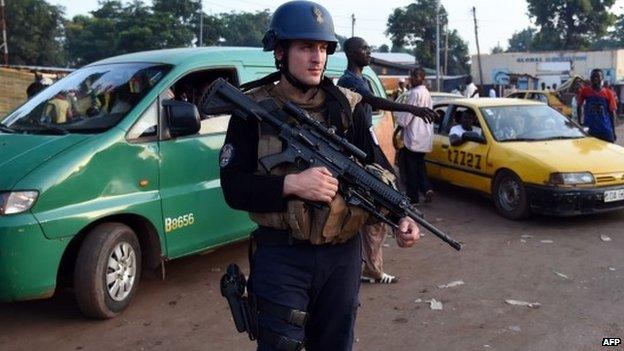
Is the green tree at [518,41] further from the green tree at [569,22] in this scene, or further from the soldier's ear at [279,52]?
the soldier's ear at [279,52]

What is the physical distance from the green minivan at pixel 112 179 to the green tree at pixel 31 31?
5502cm

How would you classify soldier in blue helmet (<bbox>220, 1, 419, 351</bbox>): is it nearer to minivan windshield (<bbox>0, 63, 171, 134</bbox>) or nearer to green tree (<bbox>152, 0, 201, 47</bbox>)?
minivan windshield (<bbox>0, 63, 171, 134</bbox>)

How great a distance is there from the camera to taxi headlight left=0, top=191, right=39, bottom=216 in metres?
3.49

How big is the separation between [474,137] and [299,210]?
570 cm

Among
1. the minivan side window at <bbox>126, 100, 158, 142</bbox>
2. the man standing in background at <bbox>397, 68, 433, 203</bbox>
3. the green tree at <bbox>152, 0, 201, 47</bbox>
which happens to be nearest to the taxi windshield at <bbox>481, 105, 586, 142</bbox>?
the man standing in background at <bbox>397, 68, 433, 203</bbox>

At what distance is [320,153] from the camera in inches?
87.4

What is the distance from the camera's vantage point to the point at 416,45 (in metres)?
58.1

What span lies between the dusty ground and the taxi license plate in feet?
1.33

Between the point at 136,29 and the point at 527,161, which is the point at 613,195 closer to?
the point at 527,161

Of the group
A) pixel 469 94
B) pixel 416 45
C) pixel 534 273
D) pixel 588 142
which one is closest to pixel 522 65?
pixel 416 45

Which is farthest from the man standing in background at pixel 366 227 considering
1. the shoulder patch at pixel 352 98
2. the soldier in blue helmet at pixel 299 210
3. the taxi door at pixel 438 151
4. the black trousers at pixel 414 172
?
the taxi door at pixel 438 151

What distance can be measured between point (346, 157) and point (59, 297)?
334cm

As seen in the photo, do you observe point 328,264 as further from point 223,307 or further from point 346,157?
point 223,307

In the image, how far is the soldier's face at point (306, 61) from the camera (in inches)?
88.3
